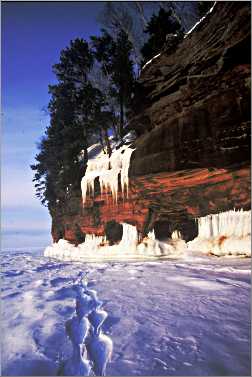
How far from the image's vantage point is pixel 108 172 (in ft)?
28.5

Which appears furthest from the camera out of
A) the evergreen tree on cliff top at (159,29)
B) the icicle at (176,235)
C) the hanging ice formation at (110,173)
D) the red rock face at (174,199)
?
the evergreen tree on cliff top at (159,29)

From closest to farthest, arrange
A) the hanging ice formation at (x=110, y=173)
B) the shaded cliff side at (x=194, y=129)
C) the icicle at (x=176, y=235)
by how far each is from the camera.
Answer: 1. the shaded cliff side at (x=194, y=129)
2. the icicle at (x=176, y=235)
3. the hanging ice formation at (x=110, y=173)

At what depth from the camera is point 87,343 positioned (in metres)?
2.51

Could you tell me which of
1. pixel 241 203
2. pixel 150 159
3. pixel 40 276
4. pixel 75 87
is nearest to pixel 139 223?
pixel 150 159

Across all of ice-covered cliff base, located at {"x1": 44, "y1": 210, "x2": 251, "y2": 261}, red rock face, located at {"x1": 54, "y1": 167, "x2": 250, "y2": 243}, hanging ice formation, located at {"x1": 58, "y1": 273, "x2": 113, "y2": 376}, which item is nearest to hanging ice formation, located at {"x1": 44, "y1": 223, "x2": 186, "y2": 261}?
ice-covered cliff base, located at {"x1": 44, "y1": 210, "x2": 251, "y2": 261}

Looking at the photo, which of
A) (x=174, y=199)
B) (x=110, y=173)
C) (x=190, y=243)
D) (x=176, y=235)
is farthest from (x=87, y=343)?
(x=110, y=173)

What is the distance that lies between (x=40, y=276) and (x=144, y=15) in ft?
33.6

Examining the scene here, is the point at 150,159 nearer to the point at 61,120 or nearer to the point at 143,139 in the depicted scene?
the point at 143,139

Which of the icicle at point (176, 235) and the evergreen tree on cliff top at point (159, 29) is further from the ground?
the evergreen tree on cliff top at point (159, 29)

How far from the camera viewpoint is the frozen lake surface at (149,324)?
225 centimetres

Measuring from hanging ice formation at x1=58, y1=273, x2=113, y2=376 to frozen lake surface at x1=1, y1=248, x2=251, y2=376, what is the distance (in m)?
0.07

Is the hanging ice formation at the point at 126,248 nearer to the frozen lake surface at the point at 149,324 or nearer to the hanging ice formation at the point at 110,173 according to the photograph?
the hanging ice formation at the point at 110,173

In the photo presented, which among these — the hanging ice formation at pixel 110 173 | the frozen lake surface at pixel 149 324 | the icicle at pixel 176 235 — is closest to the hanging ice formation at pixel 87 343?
the frozen lake surface at pixel 149 324

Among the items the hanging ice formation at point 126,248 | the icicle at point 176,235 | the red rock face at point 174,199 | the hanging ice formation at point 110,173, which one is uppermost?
the hanging ice formation at point 110,173
